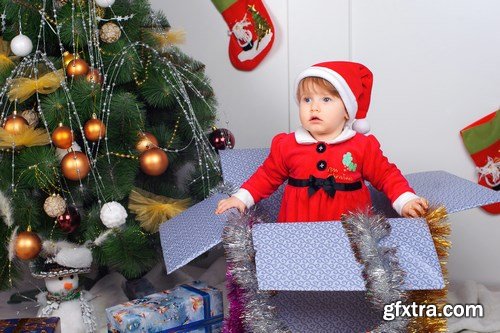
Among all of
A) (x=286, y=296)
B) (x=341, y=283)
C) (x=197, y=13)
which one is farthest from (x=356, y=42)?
(x=341, y=283)

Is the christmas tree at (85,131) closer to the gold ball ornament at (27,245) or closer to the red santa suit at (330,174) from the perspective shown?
the gold ball ornament at (27,245)

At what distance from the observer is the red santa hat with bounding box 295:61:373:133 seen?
1.26m

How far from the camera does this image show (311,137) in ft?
4.32

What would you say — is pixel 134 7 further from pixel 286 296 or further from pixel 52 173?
pixel 286 296

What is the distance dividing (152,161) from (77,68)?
274mm

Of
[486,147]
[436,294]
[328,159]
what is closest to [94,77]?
[328,159]

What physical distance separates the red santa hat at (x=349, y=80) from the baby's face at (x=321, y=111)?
0.02m

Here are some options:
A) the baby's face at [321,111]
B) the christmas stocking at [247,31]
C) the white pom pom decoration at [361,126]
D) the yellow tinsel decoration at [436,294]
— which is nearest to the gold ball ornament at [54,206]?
the baby's face at [321,111]

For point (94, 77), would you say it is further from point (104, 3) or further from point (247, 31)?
point (247, 31)

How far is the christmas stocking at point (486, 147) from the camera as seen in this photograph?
1.77m

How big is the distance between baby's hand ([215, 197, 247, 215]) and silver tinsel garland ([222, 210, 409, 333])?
0.06 metres

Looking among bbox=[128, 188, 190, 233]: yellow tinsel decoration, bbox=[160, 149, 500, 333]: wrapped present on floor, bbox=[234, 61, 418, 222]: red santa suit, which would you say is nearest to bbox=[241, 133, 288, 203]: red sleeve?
bbox=[234, 61, 418, 222]: red santa suit

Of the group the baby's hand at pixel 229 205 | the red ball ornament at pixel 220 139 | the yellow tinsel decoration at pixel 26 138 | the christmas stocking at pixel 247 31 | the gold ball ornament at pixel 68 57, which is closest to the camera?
the baby's hand at pixel 229 205

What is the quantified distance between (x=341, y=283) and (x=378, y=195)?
0.48 metres
